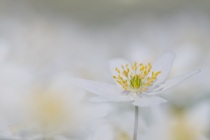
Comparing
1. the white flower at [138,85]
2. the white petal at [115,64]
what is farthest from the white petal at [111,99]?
the white petal at [115,64]

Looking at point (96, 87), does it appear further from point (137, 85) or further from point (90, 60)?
point (90, 60)

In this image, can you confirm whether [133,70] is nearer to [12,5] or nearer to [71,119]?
[71,119]

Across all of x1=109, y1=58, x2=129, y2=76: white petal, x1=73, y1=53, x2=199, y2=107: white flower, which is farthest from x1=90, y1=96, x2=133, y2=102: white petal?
x1=109, y1=58, x2=129, y2=76: white petal

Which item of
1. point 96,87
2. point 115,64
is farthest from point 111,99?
point 115,64

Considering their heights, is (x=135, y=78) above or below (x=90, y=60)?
below

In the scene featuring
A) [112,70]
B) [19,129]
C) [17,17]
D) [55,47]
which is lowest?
[19,129]

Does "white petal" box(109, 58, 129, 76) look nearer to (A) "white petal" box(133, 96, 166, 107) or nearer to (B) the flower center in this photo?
(B) the flower center

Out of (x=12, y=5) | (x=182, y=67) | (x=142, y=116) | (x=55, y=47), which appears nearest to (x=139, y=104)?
(x=142, y=116)

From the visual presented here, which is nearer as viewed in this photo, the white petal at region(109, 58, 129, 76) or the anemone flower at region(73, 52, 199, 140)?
the anemone flower at region(73, 52, 199, 140)
